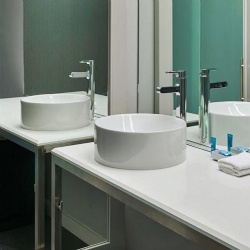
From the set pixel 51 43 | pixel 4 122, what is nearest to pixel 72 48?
pixel 51 43

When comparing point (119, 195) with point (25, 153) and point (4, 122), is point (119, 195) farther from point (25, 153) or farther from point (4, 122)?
point (25, 153)

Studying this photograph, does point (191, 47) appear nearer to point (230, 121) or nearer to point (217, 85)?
point (217, 85)

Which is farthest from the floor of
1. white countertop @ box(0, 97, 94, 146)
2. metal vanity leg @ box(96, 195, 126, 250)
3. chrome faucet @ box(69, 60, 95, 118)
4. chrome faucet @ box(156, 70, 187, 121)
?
chrome faucet @ box(156, 70, 187, 121)

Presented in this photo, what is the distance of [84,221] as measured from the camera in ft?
6.42

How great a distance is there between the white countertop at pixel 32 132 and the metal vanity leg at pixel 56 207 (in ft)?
0.46

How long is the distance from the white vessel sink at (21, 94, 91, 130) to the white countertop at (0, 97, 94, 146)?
3 centimetres

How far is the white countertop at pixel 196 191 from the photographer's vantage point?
3.04 ft

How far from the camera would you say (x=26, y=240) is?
2.12 meters

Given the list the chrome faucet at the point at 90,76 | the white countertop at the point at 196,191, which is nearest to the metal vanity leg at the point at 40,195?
the white countertop at the point at 196,191

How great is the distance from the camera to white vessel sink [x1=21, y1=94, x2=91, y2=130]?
1790 millimetres

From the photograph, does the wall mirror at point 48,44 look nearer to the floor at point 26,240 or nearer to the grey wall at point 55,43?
the grey wall at point 55,43

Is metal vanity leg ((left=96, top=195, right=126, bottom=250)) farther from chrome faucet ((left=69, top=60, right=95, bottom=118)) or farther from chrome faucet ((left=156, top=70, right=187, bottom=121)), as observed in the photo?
chrome faucet ((left=156, top=70, right=187, bottom=121))

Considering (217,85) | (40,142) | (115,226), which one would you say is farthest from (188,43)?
(115,226)

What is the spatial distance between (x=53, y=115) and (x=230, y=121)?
2.47 feet
